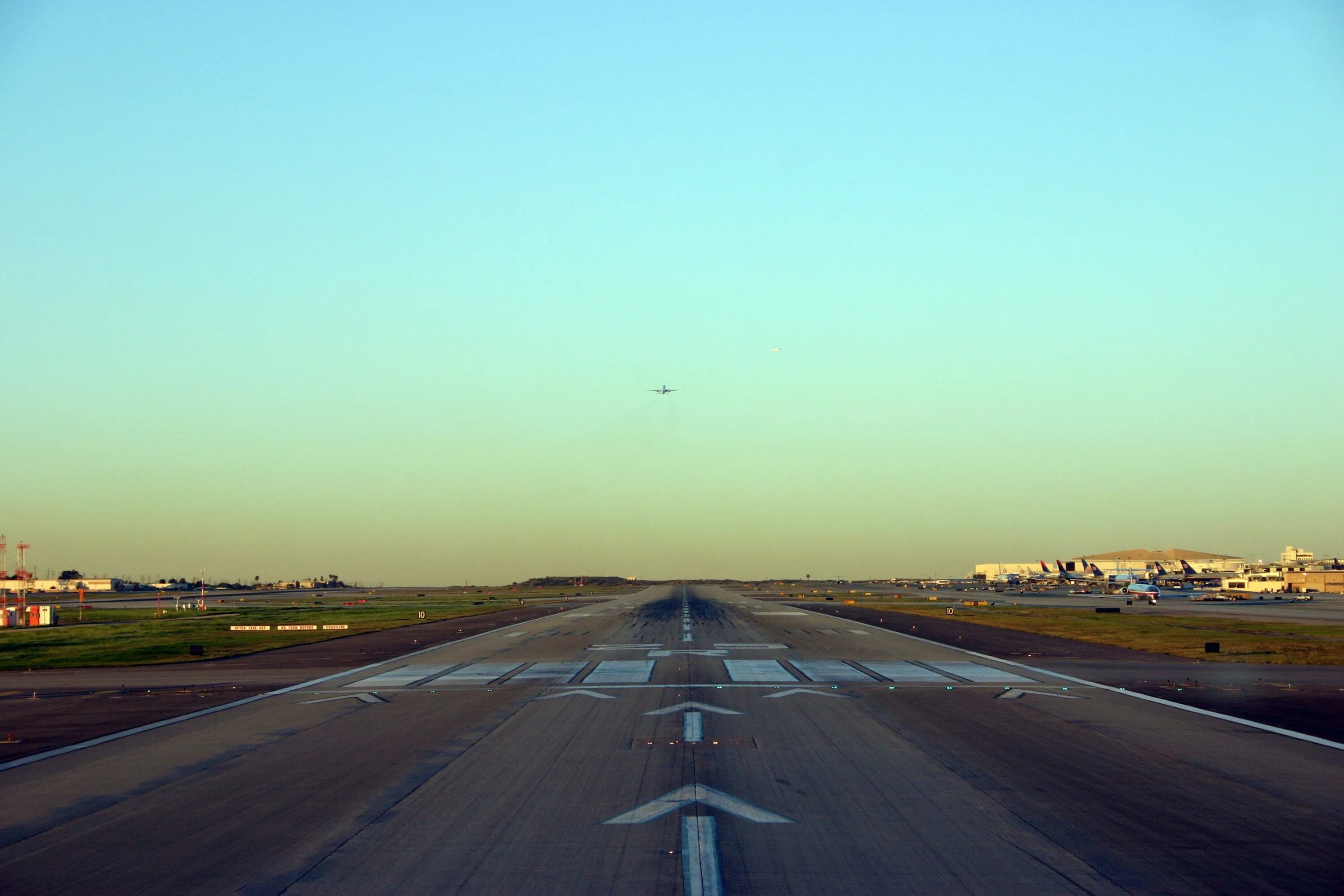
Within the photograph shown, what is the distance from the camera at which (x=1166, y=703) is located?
25.1 meters

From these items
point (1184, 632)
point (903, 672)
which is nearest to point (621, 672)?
point (903, 672)

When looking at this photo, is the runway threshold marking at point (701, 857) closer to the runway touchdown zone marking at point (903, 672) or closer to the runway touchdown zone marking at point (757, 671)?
the runway touchdown zone marking at point (757, 671)

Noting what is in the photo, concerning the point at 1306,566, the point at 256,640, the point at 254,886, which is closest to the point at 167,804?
the point at 254,886

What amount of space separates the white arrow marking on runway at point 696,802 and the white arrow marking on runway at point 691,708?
8.07 m

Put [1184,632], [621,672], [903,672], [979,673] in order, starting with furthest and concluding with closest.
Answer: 1. [1184,632]
2. [903,672]
3. [621,672]
4. [979,673]

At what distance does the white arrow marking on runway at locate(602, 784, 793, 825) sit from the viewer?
504 inches

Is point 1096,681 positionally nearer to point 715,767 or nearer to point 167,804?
point 715,767

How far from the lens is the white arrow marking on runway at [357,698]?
1038 inches

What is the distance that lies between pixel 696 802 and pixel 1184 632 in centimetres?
4927

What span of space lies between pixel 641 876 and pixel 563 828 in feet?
7.95

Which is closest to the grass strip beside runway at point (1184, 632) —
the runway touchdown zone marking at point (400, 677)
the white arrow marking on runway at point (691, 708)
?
the white arrow marking on runway at point (691, 708)

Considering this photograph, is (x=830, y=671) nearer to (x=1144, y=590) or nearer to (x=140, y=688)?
(x=140, y=688)

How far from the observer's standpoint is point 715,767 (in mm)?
16297

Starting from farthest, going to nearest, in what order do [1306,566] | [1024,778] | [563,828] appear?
1. [1306,566]
2. [1024,778]
3. [563,828]
